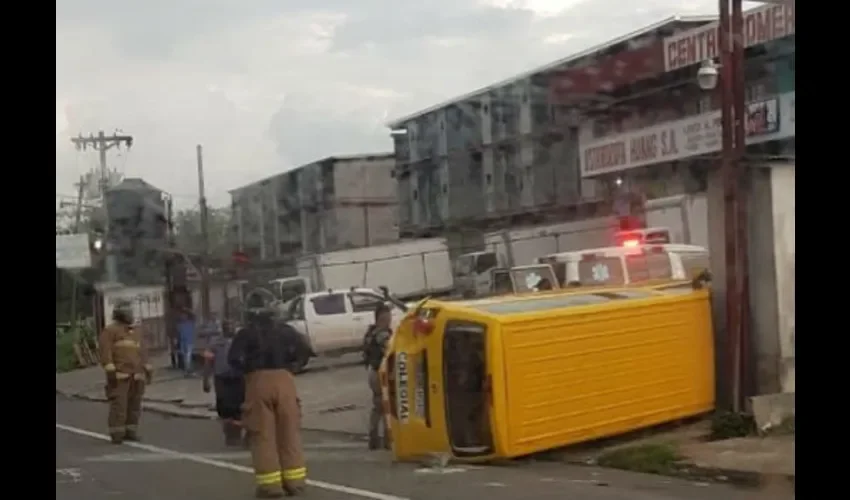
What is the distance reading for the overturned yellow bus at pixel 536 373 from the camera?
13.3ft

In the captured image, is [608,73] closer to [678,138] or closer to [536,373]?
[678,138]

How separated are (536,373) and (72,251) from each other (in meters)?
1.77

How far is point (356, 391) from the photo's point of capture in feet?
13.6

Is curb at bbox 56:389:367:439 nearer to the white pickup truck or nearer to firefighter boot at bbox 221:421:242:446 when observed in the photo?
firefighter boot at bbox 221:421:242:446

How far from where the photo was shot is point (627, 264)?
4273 mm

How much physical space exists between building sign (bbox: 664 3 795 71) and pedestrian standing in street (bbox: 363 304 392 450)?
1146mm

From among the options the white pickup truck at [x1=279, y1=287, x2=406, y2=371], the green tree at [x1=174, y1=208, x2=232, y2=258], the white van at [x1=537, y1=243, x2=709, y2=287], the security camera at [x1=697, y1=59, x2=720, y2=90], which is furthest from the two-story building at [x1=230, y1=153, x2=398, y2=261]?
the security camera at [x1=697, y1=59, x2=720, y2=90]

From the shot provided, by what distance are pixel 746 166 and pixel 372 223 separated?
2176mm

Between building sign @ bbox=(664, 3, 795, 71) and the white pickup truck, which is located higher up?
building sign @ bbox=(664, 3, 795, 71)

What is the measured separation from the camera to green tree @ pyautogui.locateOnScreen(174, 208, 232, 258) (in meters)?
3.23

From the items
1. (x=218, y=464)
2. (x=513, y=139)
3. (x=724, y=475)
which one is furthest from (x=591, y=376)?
(x=218, y=464)

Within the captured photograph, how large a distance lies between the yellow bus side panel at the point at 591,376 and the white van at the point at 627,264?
0.11 m

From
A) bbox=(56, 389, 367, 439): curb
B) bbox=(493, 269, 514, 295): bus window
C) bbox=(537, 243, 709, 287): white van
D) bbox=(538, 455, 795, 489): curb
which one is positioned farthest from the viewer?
bbox=(538, 455, 795, 489): curb
